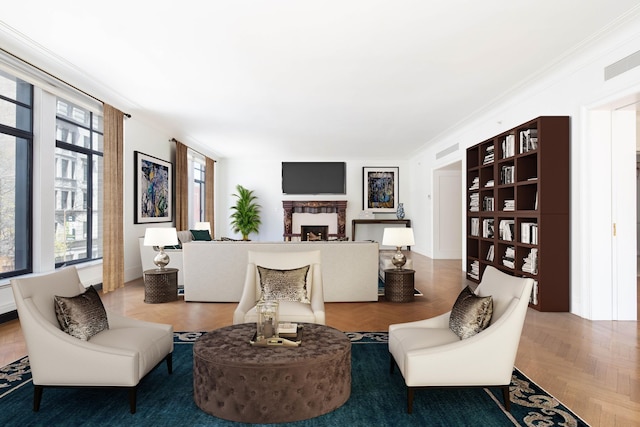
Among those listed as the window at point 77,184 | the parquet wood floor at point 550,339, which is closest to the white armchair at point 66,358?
the parquet wood floor at point 550,339

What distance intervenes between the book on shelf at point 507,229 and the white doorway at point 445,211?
4.28m

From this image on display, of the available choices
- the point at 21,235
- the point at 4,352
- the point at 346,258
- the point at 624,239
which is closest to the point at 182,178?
the point at 21,235

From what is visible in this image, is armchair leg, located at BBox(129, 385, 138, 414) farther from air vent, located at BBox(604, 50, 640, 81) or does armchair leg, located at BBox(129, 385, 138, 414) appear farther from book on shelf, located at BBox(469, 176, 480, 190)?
book on shelf, located at BBox(469, 176, 480, 190)

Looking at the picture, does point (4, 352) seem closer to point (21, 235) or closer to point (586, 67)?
point (21, 235)

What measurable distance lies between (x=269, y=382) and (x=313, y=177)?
10495 mm

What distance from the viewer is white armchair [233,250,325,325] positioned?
342 centimetres

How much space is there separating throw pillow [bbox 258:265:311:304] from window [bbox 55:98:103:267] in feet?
12.0

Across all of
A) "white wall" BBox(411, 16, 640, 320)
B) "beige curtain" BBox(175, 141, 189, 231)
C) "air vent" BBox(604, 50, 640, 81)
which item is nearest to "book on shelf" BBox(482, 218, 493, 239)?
"white wall" BBox(411, 16, 640, 320)

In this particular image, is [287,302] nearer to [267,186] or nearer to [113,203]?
[113,203]

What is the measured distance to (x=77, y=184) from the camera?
6.14 m

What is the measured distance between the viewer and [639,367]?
3.20 meters

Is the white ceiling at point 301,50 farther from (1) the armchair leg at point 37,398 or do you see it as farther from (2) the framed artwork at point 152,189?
(1) the armchair leg at point 37,398

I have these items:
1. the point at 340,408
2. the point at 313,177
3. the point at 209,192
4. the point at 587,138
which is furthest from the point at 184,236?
the point at 587,138

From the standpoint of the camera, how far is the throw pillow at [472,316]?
2.62 metres
